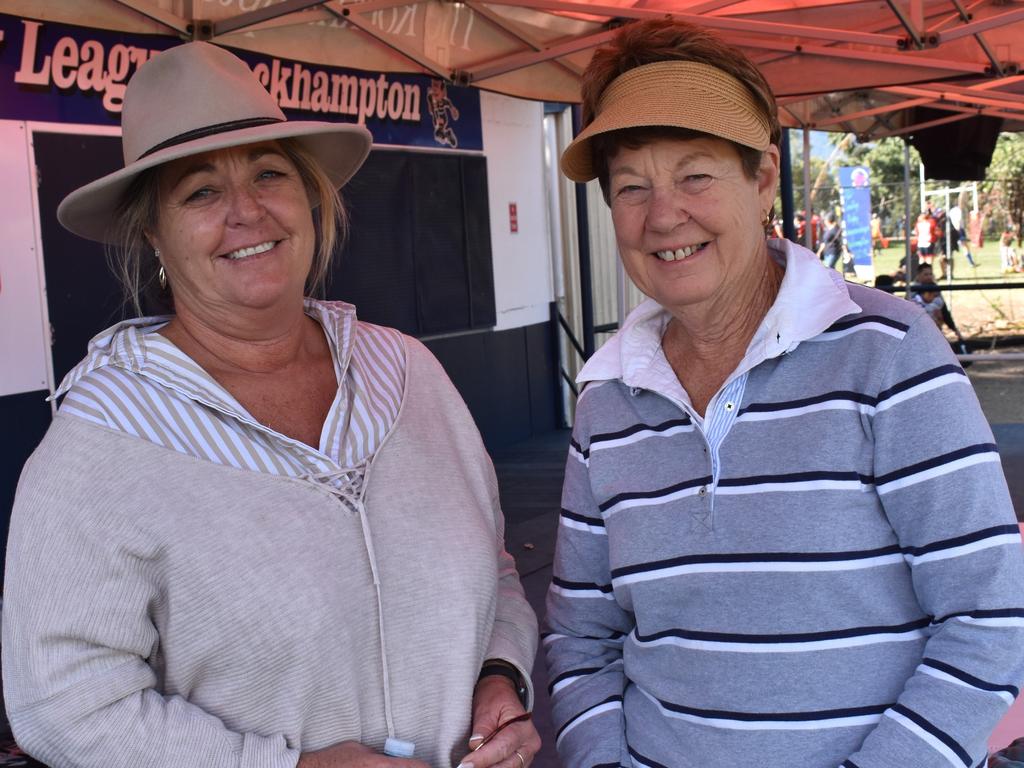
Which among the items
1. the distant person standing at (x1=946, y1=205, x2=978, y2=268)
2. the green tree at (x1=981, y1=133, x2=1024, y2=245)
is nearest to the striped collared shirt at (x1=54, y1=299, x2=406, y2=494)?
the green tree at (x1=981, y1=133, x2=1024, y2=245)

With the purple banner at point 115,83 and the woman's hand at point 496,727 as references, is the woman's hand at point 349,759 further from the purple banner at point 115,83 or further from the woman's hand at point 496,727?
the purple banner at point 115,83

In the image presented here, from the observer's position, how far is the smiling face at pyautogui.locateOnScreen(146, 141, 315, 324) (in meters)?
1.81

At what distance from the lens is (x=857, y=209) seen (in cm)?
1333

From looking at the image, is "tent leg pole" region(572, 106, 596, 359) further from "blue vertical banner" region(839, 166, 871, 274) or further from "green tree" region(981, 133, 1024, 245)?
"green tree" region(981, 133, 1024, 245)

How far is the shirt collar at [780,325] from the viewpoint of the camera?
1626 millimetres

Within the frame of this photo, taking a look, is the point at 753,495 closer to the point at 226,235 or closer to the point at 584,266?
the point at 226,235

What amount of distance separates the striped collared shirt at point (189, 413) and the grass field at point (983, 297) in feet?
42.2

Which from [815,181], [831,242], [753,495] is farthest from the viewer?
[815,181]

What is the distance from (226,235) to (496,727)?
0.91 metres

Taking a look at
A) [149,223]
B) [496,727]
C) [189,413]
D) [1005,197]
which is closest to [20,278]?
[149,223]

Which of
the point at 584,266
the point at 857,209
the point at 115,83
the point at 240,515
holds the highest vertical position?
the point at 115,83

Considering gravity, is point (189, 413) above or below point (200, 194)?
below

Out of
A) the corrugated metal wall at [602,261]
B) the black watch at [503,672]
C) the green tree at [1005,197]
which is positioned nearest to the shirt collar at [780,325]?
the black watch at [503,672]

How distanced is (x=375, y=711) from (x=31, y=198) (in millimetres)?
4415
